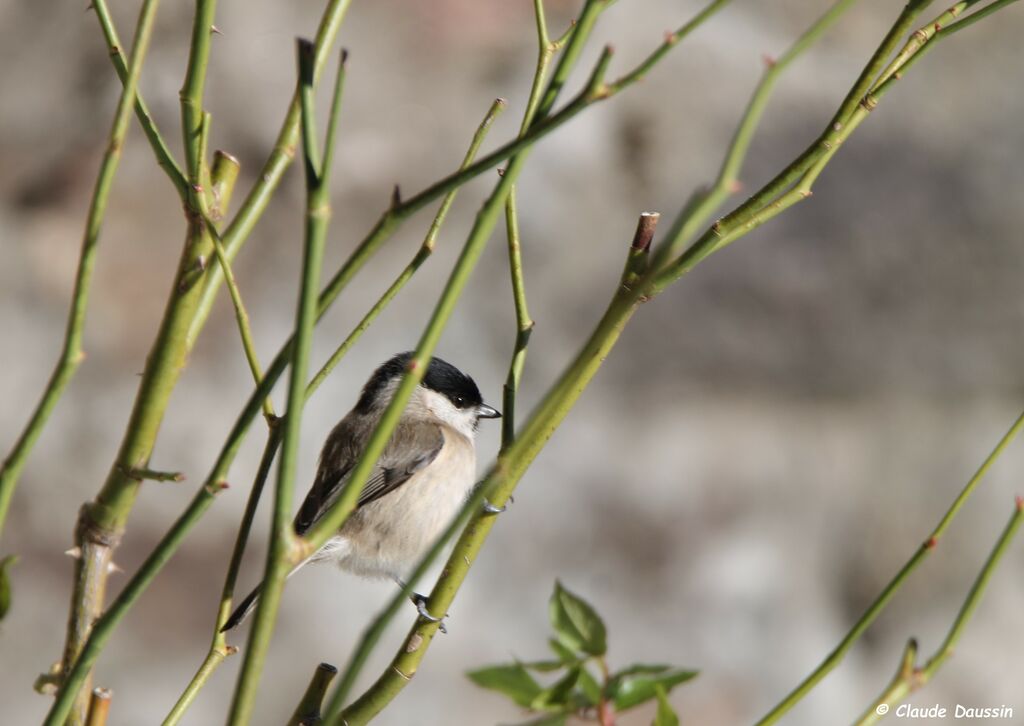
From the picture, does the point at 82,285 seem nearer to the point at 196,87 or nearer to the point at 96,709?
the point at 196,87

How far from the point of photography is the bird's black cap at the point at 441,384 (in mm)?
Answer: 2016

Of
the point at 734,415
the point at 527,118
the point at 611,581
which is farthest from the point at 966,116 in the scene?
the point at 527,118

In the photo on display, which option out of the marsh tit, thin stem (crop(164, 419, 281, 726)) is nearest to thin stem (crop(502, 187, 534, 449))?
thin stem (crop(164, 419, 281, 726))

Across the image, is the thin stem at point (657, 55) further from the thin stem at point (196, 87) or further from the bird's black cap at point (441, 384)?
the bird's black cap at point (441, 384)

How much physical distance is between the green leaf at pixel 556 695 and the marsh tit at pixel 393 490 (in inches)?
48.9

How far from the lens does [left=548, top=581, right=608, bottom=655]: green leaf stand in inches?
21.4

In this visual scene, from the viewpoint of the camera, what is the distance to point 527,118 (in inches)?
31.2

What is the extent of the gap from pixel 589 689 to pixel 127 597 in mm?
254

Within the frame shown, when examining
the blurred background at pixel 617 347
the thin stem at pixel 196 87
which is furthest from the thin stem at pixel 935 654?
the blurred background at pixel 617 347

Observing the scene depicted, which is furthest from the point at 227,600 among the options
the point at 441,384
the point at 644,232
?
the point at 441,384

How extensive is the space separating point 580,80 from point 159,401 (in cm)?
230

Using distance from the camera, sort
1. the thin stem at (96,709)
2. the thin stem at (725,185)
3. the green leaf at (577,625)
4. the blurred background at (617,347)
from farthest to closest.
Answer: the blurred background at (617,347) < the thin stem at (96,709) < the green leaf at (577,625) < the thin stem at (725,185)

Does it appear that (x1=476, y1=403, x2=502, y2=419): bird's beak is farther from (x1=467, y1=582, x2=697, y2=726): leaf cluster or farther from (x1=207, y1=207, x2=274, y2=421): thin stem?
(x1=467, y1=582, x2=697, y2=726): leaf cluster

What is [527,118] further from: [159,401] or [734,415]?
[734,415]
